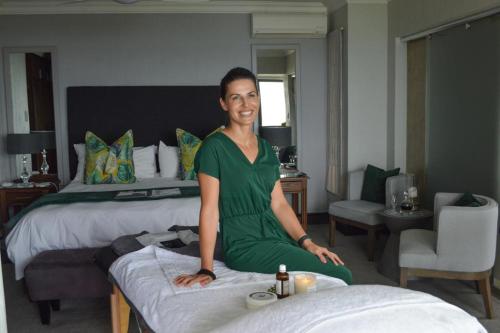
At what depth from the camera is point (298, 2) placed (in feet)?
20.2

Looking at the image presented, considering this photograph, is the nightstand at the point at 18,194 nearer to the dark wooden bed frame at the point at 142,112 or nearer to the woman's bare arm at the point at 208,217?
the dark wooden bed frame at the point at 142,112

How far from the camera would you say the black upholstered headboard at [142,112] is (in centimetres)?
604

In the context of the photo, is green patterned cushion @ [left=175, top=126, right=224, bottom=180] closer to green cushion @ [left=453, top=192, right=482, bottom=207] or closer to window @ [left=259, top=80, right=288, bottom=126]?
window @ [left=259, top=80, right=288, bottom=126]

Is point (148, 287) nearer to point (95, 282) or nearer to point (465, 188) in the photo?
point (95, 282)

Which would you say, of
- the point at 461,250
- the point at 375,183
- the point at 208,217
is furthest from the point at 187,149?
the point at 208,217

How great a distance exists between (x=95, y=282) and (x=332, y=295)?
234 centimetres

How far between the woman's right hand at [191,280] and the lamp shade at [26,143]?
414 cm

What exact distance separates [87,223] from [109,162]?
1.51 m

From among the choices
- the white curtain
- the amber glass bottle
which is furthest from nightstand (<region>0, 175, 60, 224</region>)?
the amber glass bottle

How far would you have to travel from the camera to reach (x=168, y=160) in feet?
18.9

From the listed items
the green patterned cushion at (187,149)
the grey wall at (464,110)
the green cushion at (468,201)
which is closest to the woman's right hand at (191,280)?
the green cushion at (468,201)

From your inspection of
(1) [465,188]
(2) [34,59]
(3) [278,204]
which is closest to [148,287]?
Answer: (3) [278,204]

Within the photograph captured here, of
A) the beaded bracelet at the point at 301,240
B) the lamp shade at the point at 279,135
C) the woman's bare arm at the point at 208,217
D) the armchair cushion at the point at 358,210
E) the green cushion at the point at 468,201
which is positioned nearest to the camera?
the woman's bare arm at the point at 208,217

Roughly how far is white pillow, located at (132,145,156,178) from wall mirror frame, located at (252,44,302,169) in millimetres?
1386
